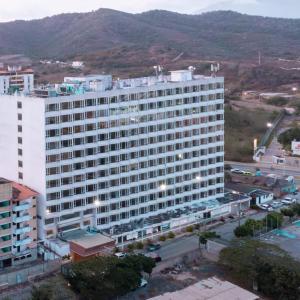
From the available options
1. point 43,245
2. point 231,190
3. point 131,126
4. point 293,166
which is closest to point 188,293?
point 43,245

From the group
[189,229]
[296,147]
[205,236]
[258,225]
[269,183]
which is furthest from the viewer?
[296,147]

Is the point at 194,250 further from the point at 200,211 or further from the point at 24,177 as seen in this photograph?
the point at 24,177

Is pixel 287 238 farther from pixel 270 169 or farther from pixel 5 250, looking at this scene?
pixel 270 169

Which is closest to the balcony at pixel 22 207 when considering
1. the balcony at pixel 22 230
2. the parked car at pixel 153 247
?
the balcony at pixel 22 230

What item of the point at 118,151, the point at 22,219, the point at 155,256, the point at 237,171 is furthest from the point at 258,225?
the point at 237,171

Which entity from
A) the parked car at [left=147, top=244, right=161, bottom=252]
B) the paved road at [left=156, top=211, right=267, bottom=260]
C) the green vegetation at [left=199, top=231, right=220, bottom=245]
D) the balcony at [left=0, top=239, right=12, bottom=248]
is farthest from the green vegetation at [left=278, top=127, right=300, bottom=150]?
the balcony at [left=0, top=239, right=12, bottom=248]
